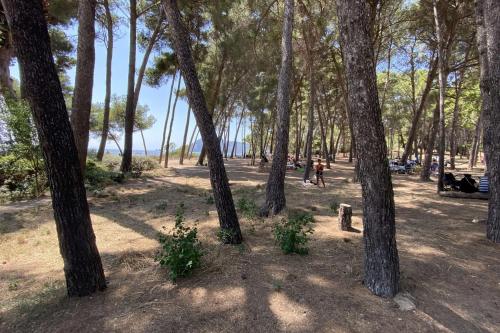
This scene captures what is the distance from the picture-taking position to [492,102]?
5.37 m

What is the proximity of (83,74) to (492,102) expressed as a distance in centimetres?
1003

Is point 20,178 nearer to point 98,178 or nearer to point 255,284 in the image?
point 98,178

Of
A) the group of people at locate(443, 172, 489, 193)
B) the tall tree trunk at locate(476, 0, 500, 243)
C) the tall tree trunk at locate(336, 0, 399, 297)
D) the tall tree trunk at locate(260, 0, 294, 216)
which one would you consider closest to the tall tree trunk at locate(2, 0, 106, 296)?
the tall tree trunk at locate(336, 0, 399, 297)

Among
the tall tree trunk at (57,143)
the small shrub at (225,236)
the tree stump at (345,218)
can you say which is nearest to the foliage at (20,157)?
the tall tree trunk at (57,143)

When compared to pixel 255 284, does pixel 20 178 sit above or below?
above

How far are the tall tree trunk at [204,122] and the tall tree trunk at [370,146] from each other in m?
2.32

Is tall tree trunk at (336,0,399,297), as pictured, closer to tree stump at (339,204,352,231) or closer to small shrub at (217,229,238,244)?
small shrub at (217,229,238,244)

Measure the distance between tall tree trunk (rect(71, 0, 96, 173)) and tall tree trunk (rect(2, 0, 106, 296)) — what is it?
622cm

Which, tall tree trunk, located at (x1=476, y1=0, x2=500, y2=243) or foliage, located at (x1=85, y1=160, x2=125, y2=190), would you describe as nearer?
tall tree trunk, located at (x1=476, y1=0, x2=500, y2=243)

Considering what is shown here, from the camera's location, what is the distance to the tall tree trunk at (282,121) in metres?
7.00

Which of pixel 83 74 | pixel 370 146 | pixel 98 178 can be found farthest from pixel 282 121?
pixel 98 178

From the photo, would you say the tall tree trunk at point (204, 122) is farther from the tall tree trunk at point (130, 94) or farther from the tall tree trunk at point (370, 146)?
the tall tree trunk at point (130, 94)

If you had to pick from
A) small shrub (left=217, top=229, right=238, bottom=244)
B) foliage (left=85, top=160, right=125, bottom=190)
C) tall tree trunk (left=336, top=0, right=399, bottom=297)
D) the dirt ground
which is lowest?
the dirt ground

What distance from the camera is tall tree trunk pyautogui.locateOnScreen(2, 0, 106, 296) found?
2.97 metres
